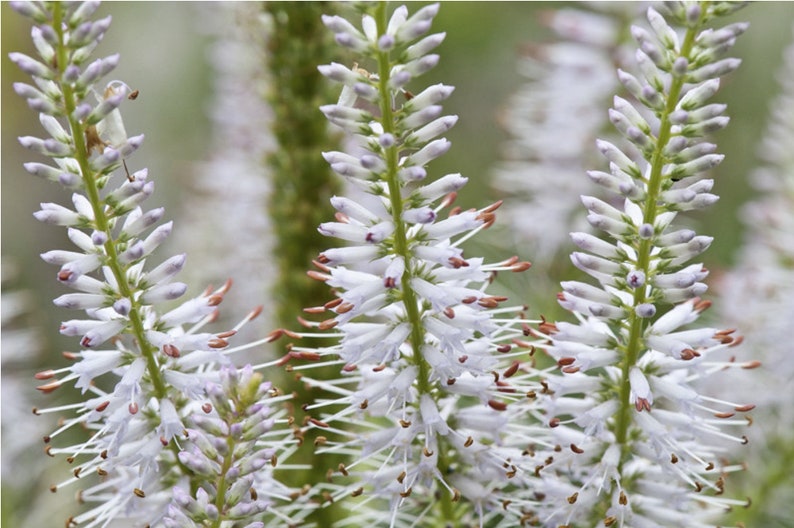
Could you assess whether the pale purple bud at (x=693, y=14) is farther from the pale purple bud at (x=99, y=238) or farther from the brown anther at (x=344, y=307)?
the pale purple bud at (x=99, y=238)

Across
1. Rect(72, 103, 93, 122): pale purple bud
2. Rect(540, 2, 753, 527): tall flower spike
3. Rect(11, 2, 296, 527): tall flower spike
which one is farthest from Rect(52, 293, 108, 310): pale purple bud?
Rect(540, 2, 753, 527): tall flower spike

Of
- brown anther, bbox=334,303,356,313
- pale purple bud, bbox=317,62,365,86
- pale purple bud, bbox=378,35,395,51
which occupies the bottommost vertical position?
brown anther, bbox=334,303,356,313

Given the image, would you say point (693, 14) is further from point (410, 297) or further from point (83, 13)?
point (83, 13)

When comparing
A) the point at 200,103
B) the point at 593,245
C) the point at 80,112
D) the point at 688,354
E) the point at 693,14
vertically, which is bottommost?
the point at 688,354

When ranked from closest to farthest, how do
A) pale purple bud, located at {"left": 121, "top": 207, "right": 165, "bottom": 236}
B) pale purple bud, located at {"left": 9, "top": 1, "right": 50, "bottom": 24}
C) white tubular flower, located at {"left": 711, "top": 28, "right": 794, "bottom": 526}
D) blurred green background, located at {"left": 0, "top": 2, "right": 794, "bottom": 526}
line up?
pale purple bud, located at {"left": 9, "top": 1, "right": 50, "bottom": 24} → pale purple bud, located at {"left": 121, "top": 207, "right": 165, "bottom": 236} → white tubular flower, located at {"left": 711, "top": 28, "right": 794, "bottom": 526} → blurred green background, located at {"left": 0, "top": 2, "right": 794, "bottom": 526}

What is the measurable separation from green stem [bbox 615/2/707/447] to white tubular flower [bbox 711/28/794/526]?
0.74m

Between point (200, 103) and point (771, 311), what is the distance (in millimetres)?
2273

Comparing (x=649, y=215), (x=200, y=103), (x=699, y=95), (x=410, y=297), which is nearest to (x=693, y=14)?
(x=699, y=95)

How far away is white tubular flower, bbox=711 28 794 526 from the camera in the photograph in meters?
1.87

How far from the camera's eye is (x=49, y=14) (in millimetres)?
1052

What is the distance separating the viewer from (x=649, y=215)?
1.14 m

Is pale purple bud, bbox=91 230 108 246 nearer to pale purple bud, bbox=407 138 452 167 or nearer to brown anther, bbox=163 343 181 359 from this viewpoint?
brown anther, bbox=163 343 181 359

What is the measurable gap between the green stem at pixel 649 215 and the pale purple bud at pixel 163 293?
0.50m

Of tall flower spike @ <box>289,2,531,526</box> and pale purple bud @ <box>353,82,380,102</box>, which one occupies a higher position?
pale purple bud @ <box>353,82,380,102</box>
